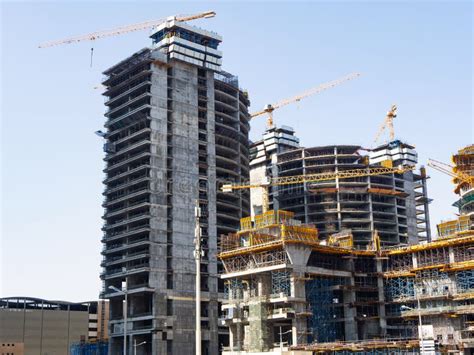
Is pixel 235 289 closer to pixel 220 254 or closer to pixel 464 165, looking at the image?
pixel 220 254

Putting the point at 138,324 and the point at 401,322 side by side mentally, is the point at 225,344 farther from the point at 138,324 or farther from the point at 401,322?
the point at 401,322

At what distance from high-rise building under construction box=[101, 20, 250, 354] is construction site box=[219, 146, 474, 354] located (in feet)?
64.7

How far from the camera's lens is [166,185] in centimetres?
16950

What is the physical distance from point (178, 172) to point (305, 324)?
58744mm

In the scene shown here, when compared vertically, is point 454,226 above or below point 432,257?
above

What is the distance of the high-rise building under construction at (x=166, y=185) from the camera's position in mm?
162400

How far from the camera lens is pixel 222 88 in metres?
194

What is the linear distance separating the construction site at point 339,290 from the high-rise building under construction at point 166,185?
19.7 metres

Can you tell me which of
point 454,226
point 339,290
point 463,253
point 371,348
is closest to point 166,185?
point 339,290

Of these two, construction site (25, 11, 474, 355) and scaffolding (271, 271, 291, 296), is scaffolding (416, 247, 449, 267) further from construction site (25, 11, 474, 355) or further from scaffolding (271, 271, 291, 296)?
scaffolding (271, 271, 291, 296)

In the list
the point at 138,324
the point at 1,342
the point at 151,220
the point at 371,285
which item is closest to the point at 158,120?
the point at 151,220

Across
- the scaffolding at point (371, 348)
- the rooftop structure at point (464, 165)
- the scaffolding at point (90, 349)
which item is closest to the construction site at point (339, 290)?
the scaffolding at point (371, 348)

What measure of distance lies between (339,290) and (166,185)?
53231 mm

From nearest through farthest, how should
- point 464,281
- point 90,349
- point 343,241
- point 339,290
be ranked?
point 464,281 → point 339,290 → point 343,241 → point 90,349
